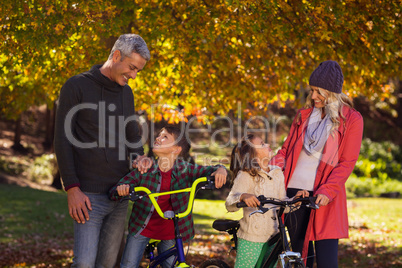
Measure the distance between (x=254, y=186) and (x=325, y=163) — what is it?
63cm

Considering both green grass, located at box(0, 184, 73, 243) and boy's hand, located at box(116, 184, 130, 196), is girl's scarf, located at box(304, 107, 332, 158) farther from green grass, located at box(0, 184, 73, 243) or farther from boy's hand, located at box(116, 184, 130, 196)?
green grass, located at box(0, 184, 73, 243)

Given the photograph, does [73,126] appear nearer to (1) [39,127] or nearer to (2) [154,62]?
(2) [154,62]

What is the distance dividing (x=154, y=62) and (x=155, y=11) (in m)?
1.07

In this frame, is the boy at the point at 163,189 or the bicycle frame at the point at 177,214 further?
the boy at the point at 163,189

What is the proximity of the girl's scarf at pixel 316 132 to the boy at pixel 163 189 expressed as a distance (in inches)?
33.9

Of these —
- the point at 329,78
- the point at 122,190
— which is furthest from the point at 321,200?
the point at 122,190

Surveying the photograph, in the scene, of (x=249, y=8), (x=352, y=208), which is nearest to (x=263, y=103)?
(x=249, y=8)

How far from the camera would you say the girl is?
4.35 metres

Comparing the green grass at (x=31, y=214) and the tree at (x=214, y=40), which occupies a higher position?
the tree at (x=214, y=40)

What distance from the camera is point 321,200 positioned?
400cm

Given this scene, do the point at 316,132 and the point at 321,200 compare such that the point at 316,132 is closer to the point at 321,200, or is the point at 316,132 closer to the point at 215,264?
the point at 321,200

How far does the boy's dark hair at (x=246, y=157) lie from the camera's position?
432 centimetres

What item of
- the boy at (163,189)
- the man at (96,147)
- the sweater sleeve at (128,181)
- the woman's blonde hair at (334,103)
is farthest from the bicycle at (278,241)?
the man at (96,147)

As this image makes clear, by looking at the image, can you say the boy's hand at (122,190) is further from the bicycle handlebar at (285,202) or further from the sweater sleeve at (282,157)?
the sweater sleeve at (282,157)
